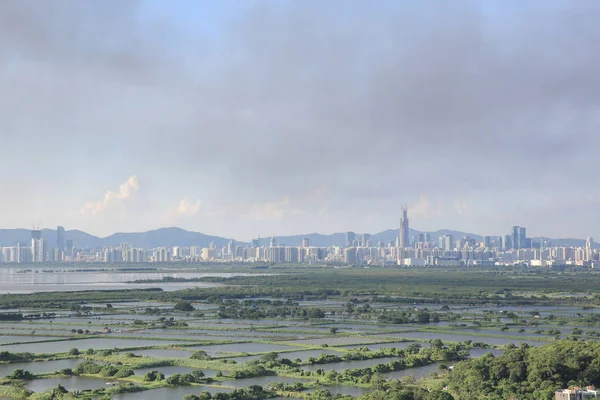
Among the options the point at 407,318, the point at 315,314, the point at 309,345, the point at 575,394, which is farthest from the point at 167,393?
the point at 407,318

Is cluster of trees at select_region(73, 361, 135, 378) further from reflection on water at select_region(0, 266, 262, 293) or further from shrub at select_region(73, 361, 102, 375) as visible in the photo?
reflection on water at select_region(0, 266, 262, 293)

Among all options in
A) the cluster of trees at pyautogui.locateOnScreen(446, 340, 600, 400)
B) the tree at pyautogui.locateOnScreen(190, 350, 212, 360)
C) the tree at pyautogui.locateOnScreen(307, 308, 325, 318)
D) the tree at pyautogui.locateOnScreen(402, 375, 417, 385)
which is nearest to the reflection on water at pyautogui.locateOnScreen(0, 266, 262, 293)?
the tree at pyautogui.locateOnScreen(307, 308, 325, 318)

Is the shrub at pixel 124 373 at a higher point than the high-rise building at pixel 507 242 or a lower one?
lower

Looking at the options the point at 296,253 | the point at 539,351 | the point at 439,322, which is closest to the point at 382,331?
the point at 439,322

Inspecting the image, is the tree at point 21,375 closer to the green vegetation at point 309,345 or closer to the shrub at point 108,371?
the green vegetation at point 309,345

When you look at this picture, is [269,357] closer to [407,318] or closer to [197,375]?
[197,375]

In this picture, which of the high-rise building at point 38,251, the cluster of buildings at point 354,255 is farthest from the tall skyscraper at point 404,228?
the high-rise building at point 38,251

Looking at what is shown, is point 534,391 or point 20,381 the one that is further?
point 20,381

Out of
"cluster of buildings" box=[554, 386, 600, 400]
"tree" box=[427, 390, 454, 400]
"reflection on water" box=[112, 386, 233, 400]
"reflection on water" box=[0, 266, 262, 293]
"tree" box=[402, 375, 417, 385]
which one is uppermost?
"tree" box=[427, 390, 454, 400]

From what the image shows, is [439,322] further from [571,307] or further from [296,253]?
[296,253]
